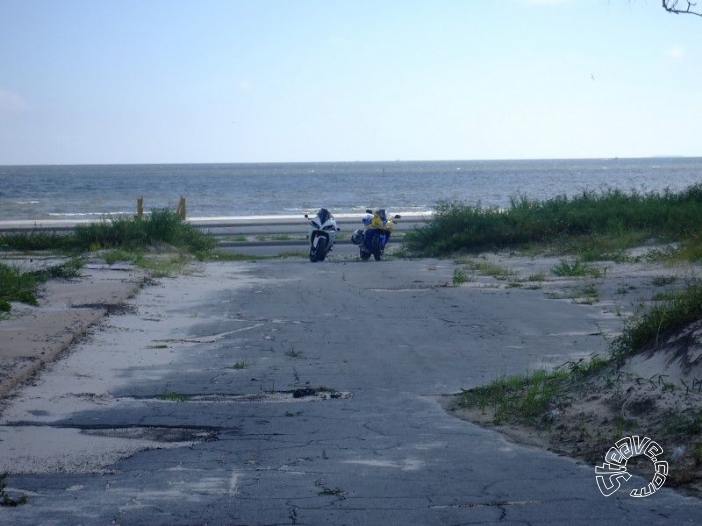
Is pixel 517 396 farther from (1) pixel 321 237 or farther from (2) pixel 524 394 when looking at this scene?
(1) pixel 321 237

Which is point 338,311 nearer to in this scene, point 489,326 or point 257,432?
point 489,326

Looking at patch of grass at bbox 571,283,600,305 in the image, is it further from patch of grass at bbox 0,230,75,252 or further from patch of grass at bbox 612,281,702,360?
patch of grass at bbox 0,230,75,252

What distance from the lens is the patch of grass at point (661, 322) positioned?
7902 millimetres

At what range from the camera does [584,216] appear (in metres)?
26.3

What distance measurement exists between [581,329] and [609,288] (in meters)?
4.33

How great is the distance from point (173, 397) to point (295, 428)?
66.7 inches

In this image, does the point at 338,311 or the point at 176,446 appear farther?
the point at 338,311

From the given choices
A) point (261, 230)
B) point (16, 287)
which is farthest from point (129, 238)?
point (261, 230)

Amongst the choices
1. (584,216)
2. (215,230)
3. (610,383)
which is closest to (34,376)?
(610,383)

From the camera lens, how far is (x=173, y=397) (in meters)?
8.90

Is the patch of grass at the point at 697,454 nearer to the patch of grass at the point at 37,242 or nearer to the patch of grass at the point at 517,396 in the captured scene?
the patch of grass at the point at 517,396

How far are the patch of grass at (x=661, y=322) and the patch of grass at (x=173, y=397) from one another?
158 inches

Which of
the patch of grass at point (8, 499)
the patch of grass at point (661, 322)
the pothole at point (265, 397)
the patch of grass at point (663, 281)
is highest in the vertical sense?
the patch of grass at point (661, 322)

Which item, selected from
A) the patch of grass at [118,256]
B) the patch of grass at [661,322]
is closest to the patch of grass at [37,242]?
the patch of grass at [118,256]
